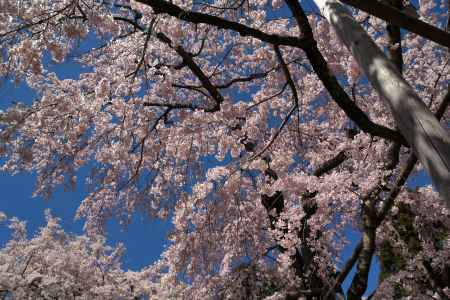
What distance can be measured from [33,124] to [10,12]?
2091 millimetres

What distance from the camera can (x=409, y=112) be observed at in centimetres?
210

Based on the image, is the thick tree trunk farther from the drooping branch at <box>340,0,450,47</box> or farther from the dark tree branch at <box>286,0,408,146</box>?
the dark tree branch at <box>286,0,408,146</box>

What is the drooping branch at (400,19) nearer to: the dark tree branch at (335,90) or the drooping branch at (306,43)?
the drooping branch at (306,43)

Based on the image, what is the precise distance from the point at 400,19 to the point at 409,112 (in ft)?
2.06

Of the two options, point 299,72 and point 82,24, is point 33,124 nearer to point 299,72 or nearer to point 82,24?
point 82,24

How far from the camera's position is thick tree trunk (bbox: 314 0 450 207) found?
6.34 ft

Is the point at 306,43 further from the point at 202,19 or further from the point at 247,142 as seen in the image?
the point at 247,142

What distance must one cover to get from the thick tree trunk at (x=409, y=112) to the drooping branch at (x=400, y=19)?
0.63 ft

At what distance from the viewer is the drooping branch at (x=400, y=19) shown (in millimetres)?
2289

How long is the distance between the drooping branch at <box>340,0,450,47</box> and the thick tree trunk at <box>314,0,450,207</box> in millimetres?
193

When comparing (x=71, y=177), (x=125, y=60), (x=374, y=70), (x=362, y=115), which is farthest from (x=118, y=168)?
(x=374, y=70)

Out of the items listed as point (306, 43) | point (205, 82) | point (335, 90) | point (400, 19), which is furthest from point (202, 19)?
point (205, 82)

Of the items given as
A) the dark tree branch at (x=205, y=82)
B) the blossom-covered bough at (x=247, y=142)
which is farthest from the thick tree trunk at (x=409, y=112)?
the dark tree branch at (x=205, y=82)

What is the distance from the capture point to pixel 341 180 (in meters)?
5.09
